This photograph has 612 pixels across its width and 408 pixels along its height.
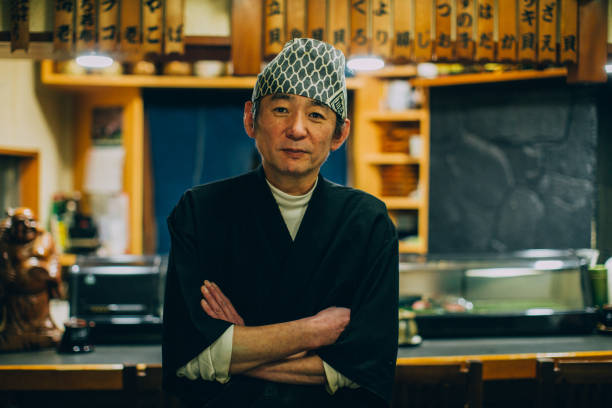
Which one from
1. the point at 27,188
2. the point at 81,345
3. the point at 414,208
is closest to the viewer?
the point at 81,345

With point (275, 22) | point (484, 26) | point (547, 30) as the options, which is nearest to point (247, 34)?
point (275, 22)

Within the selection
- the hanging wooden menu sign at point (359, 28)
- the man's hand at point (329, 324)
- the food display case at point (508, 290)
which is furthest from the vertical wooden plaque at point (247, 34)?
the man's hand at point (329, 324)

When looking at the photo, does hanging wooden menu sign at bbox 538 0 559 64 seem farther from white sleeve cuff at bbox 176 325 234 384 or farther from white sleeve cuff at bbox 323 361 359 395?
white sleeve cuff at bbox 176 325 234 384

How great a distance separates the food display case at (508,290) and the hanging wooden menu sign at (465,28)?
1.02 meters

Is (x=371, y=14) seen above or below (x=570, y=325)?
above

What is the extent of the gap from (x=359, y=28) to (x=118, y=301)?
1639mm

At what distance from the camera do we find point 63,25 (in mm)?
2299

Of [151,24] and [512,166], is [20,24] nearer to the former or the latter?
[151,24]

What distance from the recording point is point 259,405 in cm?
134

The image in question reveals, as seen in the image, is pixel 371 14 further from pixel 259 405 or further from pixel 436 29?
pixel 259 405

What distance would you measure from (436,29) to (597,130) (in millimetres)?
2230

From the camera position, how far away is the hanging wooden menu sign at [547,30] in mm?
2471

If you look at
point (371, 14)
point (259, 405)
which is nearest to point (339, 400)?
point (259, 405)

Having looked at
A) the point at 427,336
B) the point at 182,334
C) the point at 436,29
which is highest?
the point at 436,29
